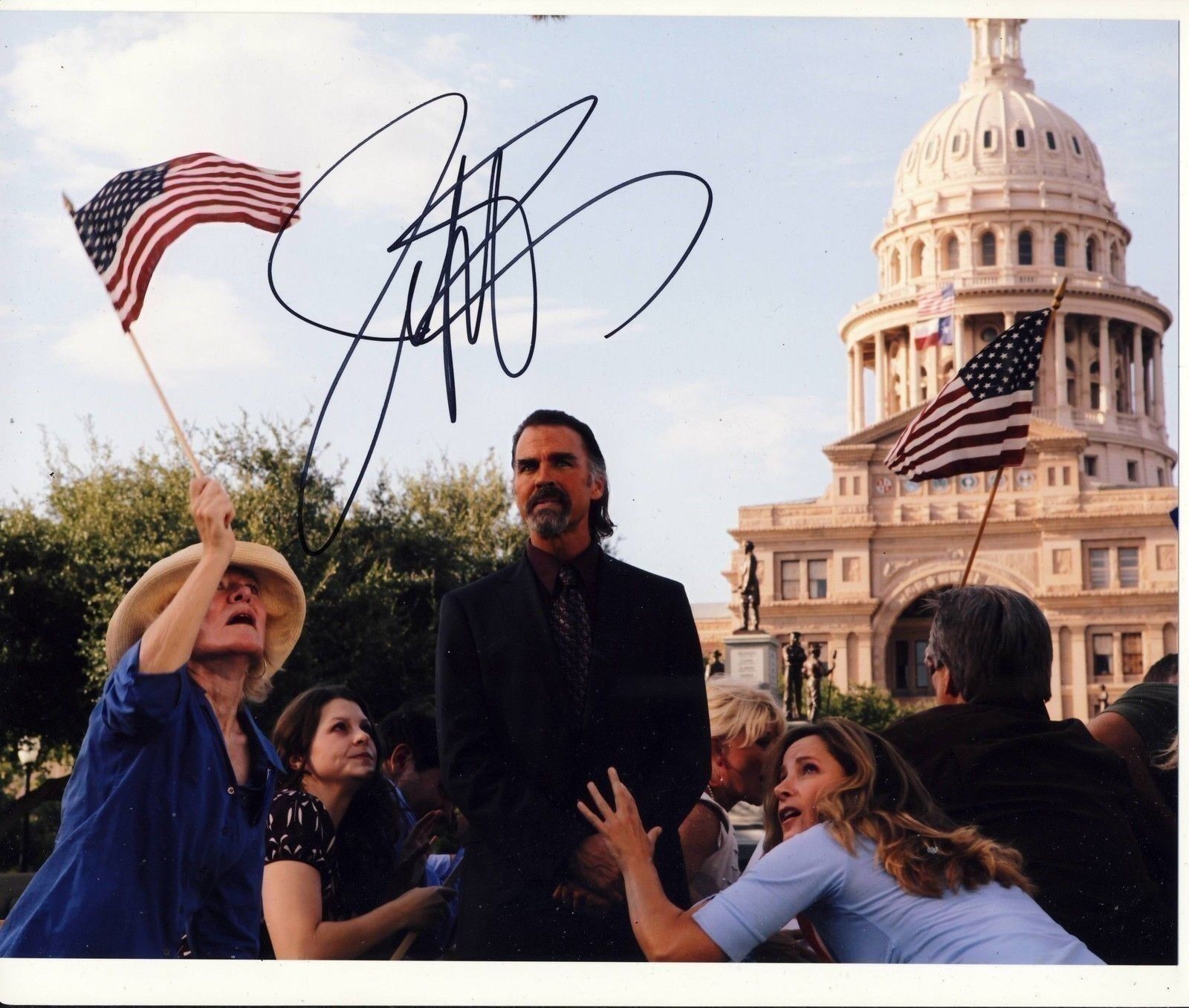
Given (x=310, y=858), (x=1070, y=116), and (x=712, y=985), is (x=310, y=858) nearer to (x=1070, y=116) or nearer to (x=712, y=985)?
(x=712, y=985)

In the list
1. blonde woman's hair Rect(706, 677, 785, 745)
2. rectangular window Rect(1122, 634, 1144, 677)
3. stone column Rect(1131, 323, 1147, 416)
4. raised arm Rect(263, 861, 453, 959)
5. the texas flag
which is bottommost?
raised arm Rect(263, 861, 453, 959)

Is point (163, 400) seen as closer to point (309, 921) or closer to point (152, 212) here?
point (152, 212)

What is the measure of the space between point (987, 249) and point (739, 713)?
4619mm

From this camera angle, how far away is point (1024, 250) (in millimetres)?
7602

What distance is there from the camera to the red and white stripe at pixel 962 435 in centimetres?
671

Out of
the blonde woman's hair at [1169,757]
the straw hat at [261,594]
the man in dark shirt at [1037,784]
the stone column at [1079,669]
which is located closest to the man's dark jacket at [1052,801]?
the man in dark shirt at [1037,784]

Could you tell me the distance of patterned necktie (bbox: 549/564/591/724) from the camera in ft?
19.4

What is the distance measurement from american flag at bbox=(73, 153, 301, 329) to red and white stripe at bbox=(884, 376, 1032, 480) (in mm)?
2800

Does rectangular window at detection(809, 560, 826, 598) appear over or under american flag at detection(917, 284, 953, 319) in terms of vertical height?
over

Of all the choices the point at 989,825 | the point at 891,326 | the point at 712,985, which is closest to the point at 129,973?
the point at 712,985

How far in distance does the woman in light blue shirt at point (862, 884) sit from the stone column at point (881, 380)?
234cm

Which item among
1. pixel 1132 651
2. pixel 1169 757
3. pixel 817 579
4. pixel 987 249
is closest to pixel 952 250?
pixel 987 249

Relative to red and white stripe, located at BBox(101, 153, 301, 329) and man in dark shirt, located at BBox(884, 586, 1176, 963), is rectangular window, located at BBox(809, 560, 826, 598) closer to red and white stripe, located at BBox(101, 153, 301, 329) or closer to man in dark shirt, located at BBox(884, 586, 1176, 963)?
man in dark shirt, located at BBox(884, 586, 1176, 963)

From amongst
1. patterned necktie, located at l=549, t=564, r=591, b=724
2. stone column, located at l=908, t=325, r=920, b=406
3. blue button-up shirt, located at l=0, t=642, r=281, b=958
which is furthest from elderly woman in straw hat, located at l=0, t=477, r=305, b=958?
stone column, located at l=908, t=325, r=920, b=406
